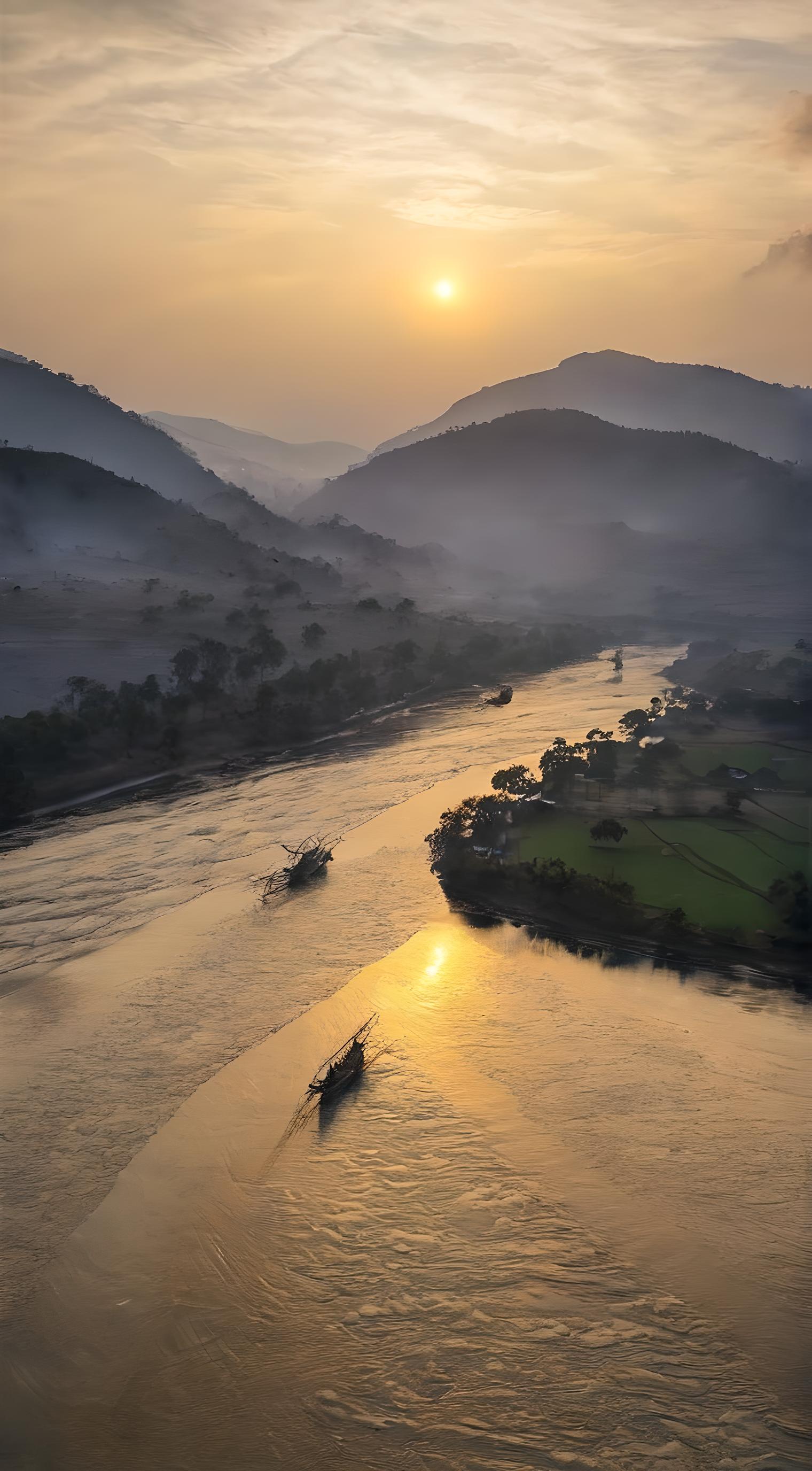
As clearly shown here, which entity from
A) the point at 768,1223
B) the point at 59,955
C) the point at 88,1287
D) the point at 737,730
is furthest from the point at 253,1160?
the point at 737,730

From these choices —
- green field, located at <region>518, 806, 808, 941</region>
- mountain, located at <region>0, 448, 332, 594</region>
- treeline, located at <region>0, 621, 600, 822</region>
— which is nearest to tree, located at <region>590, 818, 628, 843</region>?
green field, located at <region>518, 806, 808, 941</region>

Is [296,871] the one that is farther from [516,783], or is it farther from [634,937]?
[634,937]

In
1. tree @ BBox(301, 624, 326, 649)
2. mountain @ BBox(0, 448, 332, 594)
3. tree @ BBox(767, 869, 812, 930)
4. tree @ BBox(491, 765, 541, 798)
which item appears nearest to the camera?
tree @ BBox(767, 869, 812, 930)

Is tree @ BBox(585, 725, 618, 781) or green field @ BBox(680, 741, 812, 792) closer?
tree @ BBox(585, 725, 618, 781)

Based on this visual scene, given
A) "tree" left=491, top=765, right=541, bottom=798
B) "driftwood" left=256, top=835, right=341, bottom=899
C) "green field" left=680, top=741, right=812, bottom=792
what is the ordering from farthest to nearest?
1. "green field" left=680, top=741, right=812, bottom=792
2. "tree" left=491, top=765, right=541, bottom=798
3. "driftwood" left=256, top=835, right=341, bottom=899

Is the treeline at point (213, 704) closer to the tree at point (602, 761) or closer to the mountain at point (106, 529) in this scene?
the tree at point (602, 761)

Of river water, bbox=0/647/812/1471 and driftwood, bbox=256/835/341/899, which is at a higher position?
driftwood, bbox=256/835/341/899

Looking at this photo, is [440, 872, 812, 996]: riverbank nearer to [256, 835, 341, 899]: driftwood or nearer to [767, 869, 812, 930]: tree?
[767, 869, 812, 930]: tree

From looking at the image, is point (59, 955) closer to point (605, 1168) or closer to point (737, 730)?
point (605, 1168)
